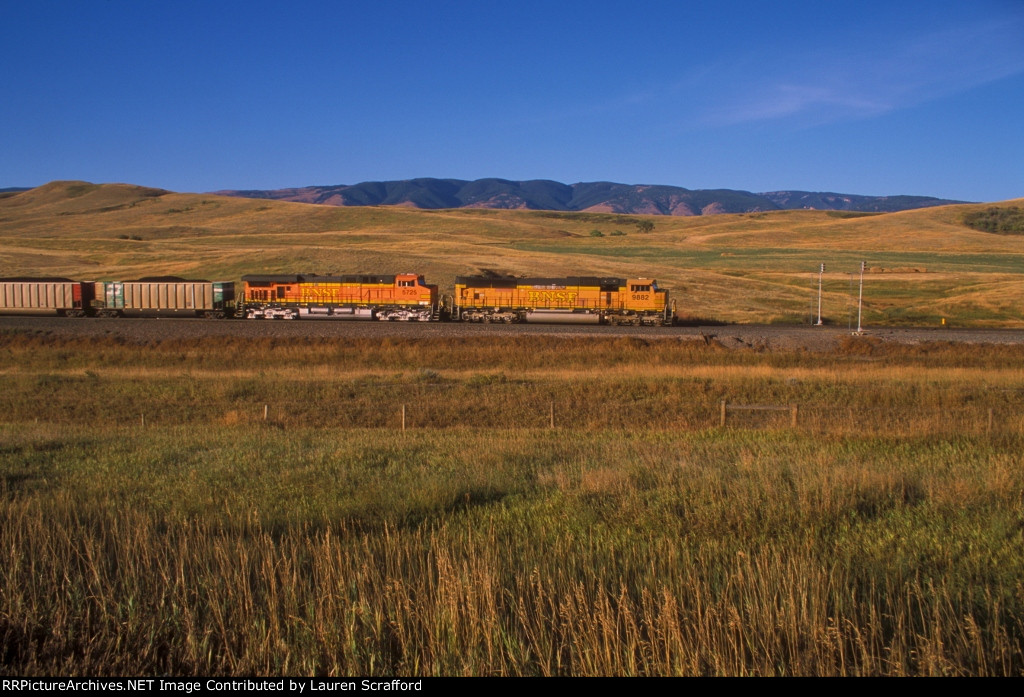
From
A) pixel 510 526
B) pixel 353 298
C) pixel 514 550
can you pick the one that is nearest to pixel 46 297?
pixel 353 298

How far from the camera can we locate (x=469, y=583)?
4863 millimetres

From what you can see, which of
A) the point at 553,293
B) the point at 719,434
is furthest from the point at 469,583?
the point at 553,293

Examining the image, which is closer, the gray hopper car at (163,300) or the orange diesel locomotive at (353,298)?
the orange diesel locomotive at (353,298)

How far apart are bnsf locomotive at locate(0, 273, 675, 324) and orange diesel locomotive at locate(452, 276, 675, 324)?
2.5 inches

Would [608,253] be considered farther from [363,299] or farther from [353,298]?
[353,298]

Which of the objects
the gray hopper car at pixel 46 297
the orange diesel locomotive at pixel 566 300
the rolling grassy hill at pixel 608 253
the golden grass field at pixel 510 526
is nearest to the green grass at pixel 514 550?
the golden grass field at pixel 510 526

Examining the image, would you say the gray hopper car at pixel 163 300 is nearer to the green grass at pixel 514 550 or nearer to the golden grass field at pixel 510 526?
the golden grass field at pixel 510 526

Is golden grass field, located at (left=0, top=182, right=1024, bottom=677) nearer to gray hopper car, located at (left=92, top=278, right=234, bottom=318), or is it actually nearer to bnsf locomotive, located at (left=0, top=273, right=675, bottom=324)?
bnsf locomotive, located at (left=0, top=273, right=675, bottom=324)

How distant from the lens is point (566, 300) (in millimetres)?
47375

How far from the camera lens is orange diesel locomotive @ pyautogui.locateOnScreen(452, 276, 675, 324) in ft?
153

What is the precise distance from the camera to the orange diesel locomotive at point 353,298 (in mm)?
48000

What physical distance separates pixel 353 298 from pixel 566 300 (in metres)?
13.9

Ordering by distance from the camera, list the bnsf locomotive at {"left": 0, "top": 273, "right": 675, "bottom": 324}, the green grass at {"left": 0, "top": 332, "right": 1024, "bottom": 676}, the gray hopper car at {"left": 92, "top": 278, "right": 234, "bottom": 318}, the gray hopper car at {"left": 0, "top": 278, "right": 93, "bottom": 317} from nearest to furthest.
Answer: the green grass at {"left": 0, "top": 332, "right": 1024, "bottom": 676} < the bnsf locomotive at {"left": 0, "top": 273, "right": 675, "bottom": 324} < the gray hopper car at {"left": 0, "top": 278, "right": 93, "bottom": 317} < the gray hopper car at {"left": 92, "top": 278, "right": 234, "bottom": 318}

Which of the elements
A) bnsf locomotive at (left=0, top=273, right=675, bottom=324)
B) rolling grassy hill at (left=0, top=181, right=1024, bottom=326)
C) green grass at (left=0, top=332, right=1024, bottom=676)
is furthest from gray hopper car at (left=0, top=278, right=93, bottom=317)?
green grass at (left=0, top=332, right=1024, bottom=676)
